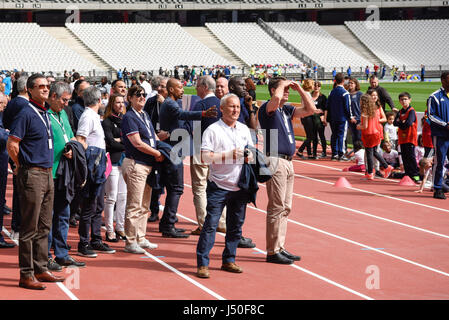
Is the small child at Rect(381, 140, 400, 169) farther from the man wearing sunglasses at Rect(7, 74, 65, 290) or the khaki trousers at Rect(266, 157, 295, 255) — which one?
the man wearing sunglasses at Rect(7, 74, 65, 290)

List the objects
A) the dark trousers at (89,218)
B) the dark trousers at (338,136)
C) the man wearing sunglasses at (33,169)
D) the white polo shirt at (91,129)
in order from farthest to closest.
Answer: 1. the dark trousers at (338,136)
2. the dark trousers at (89,218)
3. the white polo shirt at (91,129)
4. the man wearing sunglasses at (33,169)

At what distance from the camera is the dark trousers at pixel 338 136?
1752 cm

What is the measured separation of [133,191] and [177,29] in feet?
200

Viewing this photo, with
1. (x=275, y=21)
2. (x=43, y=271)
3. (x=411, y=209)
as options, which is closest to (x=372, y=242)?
(x=411, y=209)

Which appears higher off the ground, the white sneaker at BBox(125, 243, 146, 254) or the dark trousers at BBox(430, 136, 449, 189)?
the dark trousers at BBox(430, 136, 449, 189)

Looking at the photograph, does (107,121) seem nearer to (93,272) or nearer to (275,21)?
(93,272)

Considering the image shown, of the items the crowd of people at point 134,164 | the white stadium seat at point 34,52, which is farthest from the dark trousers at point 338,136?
the white stadium seat at point 34,52

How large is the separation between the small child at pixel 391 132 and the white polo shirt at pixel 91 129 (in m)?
8.96

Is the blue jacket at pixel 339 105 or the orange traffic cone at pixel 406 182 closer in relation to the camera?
the orange traffic cone at pixel 406 182

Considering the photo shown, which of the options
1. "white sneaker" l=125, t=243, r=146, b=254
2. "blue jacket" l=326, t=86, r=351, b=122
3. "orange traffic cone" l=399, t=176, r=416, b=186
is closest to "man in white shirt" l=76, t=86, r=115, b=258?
"white sneaker" l=125, t=243, r=146, b=254

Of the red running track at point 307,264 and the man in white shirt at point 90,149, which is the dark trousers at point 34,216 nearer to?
the red running track at point 307,264

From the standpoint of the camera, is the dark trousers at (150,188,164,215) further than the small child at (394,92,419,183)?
No

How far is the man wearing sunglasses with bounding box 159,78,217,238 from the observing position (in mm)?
9148

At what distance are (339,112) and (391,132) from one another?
5.41 ft
